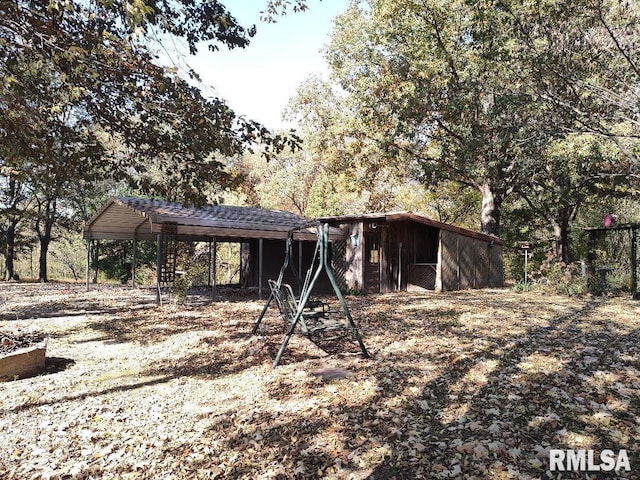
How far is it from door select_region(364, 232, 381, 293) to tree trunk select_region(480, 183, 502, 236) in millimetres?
5941

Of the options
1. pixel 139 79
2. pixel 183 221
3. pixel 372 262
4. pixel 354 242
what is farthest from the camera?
pixel 372 262

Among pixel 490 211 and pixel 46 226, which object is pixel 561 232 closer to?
pixel 490 211

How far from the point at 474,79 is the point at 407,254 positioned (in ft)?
21.1

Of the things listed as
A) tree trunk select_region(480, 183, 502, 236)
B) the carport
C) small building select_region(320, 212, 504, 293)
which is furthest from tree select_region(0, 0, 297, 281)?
tree trunk select_region(480, 183, 502, 236)

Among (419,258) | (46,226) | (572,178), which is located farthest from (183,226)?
(572,178)

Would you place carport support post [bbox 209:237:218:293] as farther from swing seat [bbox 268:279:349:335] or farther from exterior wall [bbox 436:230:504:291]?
exterior wall [bbox 436:230:504:291]

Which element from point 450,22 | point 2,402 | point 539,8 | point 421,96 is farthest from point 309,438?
point 450,22

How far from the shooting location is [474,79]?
13.4 m

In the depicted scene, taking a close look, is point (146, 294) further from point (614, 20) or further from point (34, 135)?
point (614, 20)

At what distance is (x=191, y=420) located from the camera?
13.1 ft

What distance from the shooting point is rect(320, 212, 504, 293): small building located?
14.5 m

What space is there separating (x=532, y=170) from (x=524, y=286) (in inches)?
159

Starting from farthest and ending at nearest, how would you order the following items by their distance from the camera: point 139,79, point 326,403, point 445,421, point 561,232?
point 561,232 → point 139,79 → point 326,403 → point 445,421

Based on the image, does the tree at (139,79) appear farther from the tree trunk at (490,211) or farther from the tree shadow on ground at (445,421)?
the tree trunk at (490,211)
